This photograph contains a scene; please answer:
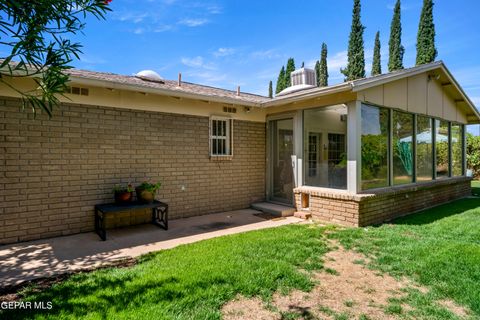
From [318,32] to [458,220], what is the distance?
25.5 feet

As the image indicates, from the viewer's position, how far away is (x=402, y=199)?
7293 mm

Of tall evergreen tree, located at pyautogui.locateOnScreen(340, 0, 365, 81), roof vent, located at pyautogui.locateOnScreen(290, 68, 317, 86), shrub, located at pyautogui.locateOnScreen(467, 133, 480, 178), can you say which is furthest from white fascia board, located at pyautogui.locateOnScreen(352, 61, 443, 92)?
tall evergreen tree, located at pyautogui.locateOnScreen(340, 0, 365, 81)

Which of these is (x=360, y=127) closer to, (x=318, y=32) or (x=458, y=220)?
(x=458, y=220)

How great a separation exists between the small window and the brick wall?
20 centimetres

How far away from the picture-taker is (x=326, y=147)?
278 inches

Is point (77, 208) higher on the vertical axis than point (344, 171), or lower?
lower

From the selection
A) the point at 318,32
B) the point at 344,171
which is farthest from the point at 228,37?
the point at 344,171

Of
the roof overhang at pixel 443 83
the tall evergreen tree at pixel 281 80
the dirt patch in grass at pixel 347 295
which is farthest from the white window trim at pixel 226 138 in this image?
the tall evergreen tree at pixel 281 80

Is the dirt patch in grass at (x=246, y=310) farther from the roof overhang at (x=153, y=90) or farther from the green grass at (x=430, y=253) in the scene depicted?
the roof overhang at (x=153, y=90)

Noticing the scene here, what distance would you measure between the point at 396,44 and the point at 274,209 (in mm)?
22835

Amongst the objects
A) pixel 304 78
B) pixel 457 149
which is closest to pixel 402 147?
pixel 304 78

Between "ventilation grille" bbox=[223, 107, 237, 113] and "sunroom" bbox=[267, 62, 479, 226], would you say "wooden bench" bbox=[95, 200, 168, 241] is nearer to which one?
"ventilation grille" bbox=[223, 107, 237, 113]

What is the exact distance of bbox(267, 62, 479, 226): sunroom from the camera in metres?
6.29

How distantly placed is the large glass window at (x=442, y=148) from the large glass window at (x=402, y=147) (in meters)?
2.12
